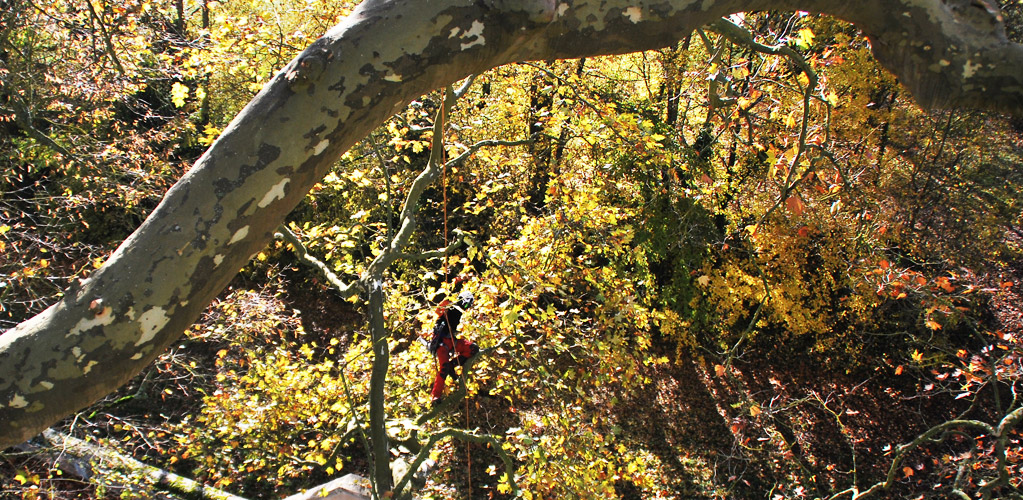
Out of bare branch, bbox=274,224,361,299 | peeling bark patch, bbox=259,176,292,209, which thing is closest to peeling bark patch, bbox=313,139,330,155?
peeling bark patch, bbox=259,176,292,209

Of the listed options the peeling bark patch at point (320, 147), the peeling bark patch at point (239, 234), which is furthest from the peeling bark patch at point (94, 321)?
the peeling bark patch at point (320, 147)

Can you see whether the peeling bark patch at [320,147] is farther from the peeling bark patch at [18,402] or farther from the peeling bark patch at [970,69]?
the peeling bark patch at [970,69]

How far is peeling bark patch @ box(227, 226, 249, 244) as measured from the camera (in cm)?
116

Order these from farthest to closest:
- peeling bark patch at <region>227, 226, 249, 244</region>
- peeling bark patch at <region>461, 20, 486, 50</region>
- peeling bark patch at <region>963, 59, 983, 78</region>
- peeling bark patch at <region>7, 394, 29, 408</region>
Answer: peeling bark patch at <region>963, 59, 983, 78</region>, peeling bark patch at <region>461, 20, 486, 50</region>, peeling bark patch at <region>227, 226, 249, 244</region>, peeling bark patch at <region>7, 394, 29, 408</region>

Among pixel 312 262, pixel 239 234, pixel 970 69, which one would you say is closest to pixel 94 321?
pixel 239 234

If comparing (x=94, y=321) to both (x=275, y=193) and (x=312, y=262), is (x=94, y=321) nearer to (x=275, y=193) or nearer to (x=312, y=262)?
(x=275, y=193)

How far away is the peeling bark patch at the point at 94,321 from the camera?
3.45ft

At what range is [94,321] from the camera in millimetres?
1058

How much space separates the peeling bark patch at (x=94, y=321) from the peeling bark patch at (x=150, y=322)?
5 cm

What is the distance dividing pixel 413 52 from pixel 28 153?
7.16 m

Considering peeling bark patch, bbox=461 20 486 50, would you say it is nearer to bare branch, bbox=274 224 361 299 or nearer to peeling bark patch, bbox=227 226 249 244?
peeling bark patch, bbox=227 226 249 244

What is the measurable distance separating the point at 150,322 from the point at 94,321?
84 mm

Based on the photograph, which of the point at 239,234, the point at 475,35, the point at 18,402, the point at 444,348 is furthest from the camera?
the point at 444,348

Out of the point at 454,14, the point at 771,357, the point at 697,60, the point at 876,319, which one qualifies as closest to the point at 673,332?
the point at 771,357
